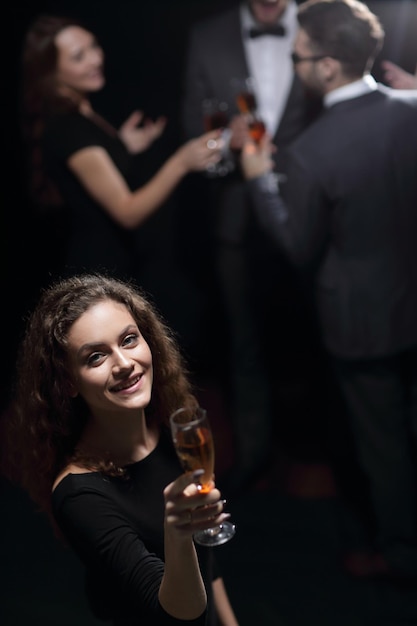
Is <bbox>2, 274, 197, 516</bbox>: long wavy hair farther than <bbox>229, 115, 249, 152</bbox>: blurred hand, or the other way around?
<bbox>229, 115, 249, 152</bbox>: blurred hand

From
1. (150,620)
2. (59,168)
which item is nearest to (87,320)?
(150,620)

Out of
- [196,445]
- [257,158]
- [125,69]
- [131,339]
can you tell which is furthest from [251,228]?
[196,445]

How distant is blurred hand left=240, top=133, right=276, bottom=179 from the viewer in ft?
11.2

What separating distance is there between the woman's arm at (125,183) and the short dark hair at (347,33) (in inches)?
20.7

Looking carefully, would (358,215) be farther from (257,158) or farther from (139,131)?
(139,131)

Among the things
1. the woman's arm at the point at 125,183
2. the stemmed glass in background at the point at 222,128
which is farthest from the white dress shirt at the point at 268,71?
the woman's arm at the point at 125,183

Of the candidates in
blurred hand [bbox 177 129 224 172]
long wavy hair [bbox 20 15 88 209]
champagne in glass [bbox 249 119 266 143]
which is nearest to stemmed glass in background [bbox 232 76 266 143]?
champagne in glass [bbox 249 119 266 143]

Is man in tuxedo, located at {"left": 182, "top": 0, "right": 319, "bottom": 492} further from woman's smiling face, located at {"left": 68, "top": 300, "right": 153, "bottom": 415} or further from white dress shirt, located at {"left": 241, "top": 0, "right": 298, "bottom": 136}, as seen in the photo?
woman's smiling face, located at {"left": 68, "top": 300, "right": 153, "bottom": 415}

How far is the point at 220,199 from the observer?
142 inches

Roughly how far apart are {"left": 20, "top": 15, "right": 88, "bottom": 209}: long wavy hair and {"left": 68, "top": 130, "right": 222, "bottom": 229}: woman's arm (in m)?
0.22

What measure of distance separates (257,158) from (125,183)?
0.53 metres

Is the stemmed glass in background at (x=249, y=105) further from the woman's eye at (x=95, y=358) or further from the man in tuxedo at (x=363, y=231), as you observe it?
the woman's eye at (x=95, y=358)

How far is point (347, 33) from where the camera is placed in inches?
127

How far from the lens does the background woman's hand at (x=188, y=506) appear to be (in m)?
1.76
